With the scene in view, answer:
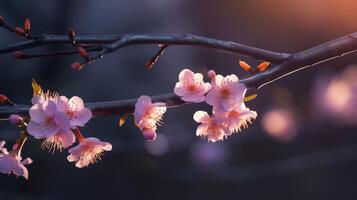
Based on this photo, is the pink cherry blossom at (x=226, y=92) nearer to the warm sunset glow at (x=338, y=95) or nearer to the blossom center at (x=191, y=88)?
the blossom center at (x=191, y=88)

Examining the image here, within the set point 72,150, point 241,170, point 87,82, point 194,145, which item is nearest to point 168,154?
point 194,145

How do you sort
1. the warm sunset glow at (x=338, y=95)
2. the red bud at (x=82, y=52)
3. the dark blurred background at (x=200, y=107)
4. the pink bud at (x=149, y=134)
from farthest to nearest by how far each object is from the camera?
the dark blurred background at (x=200, y=107), the warm sunset glow at (x=338, y=95), the pink bud at (x=149, y=134), the red bud at (x=82, y=52)

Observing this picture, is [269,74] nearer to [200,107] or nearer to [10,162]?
[10,162]

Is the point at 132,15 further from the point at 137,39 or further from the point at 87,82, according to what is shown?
the point at 137,39

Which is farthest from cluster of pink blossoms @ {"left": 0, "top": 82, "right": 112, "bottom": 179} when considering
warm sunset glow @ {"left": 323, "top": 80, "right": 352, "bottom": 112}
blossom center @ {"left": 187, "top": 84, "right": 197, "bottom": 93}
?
warm sunset glow @ {"left": 323, "top": 80, "right": 352, "bottom": 112}

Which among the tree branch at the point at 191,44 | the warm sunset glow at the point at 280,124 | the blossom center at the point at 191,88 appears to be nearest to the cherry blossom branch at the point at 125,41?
the tree branch at the point at 191,44

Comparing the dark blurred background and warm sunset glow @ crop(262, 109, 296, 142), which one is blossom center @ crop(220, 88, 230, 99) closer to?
the dark blurred background
